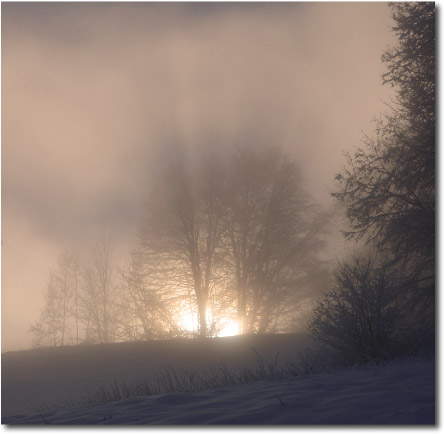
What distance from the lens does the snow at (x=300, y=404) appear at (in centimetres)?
509

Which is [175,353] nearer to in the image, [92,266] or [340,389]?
[340,389]

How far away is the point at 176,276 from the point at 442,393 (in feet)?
70.1

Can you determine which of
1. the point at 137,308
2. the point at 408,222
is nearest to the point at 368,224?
the point at 408,222

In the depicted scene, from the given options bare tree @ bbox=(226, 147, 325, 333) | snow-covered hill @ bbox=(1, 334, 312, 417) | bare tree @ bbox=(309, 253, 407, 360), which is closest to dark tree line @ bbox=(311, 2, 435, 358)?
bare tree @ bbox=(309, 253, 407, 360)

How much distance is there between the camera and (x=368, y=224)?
1311 cm

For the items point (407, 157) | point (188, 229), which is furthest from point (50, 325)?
point (407, 157)

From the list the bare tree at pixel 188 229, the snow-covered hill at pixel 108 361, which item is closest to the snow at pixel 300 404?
the snow-covered hill at pixel 108 361

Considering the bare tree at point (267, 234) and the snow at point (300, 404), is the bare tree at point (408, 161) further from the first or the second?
the bare tree at point (267, 234)

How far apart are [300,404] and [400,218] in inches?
324

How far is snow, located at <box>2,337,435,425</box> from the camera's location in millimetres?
5090

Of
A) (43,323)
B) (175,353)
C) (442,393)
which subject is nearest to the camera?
(442,393)

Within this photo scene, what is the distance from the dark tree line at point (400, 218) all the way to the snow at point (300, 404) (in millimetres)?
2861

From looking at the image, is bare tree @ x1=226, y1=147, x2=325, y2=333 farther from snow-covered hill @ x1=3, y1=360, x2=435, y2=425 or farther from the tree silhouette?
snow-covered hill @ x1=3, y1=360, x2=435, y2=425

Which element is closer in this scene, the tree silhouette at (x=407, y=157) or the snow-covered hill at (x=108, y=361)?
the tree silhouette at (x=407, y=157)
